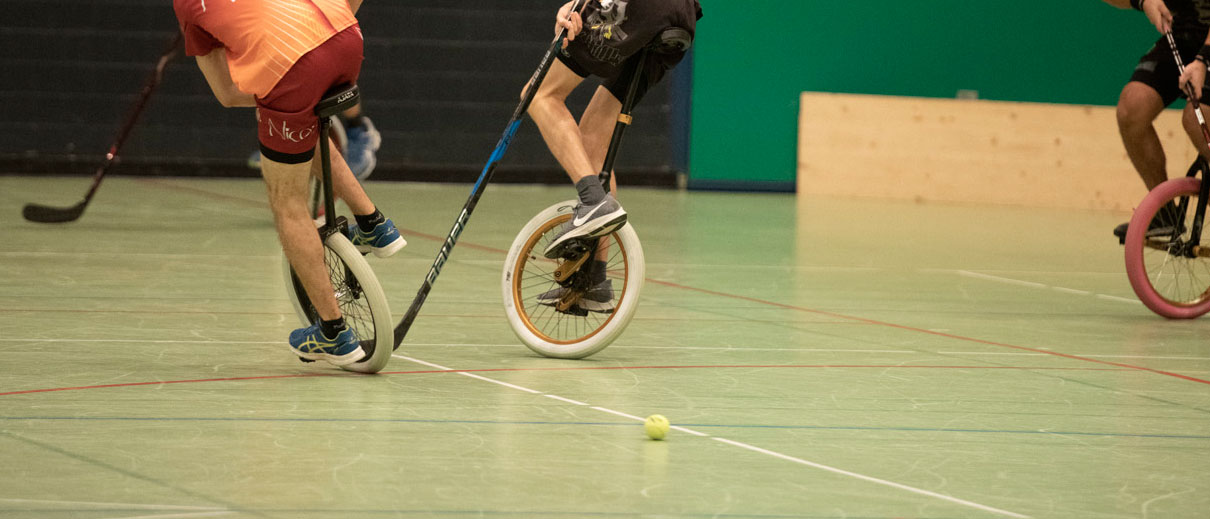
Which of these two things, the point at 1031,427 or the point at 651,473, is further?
the point at 1031,427

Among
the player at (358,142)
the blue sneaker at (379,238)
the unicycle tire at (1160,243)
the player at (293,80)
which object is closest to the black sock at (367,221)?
the blue sneaker at (379,238)

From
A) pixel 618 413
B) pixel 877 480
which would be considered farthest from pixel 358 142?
pixel 877 480

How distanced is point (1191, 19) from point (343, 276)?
3454mm

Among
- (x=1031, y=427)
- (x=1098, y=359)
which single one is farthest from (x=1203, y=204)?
(x=1031, y=427)

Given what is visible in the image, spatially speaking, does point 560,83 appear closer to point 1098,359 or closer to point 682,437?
point 682,437

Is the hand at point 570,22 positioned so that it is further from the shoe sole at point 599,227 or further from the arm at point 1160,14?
the arm at point 1160,14

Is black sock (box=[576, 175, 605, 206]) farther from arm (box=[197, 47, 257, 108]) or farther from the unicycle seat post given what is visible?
arm (box=[197, 47, 257, 108])

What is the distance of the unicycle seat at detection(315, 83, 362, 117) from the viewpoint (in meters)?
3.51

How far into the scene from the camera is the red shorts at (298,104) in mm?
3451

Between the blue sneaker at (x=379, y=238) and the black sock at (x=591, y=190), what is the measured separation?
52 centimetres

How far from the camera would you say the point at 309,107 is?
3.47 m

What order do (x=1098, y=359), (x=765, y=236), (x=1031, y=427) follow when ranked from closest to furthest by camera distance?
(x=1031, y=427), (x=1098, y=359), (x=765, y=236)

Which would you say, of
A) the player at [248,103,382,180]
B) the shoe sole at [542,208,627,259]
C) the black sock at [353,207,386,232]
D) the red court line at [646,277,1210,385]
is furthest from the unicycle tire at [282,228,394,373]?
the player at [248,103,382,180]

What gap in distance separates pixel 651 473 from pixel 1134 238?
3.12 meters
